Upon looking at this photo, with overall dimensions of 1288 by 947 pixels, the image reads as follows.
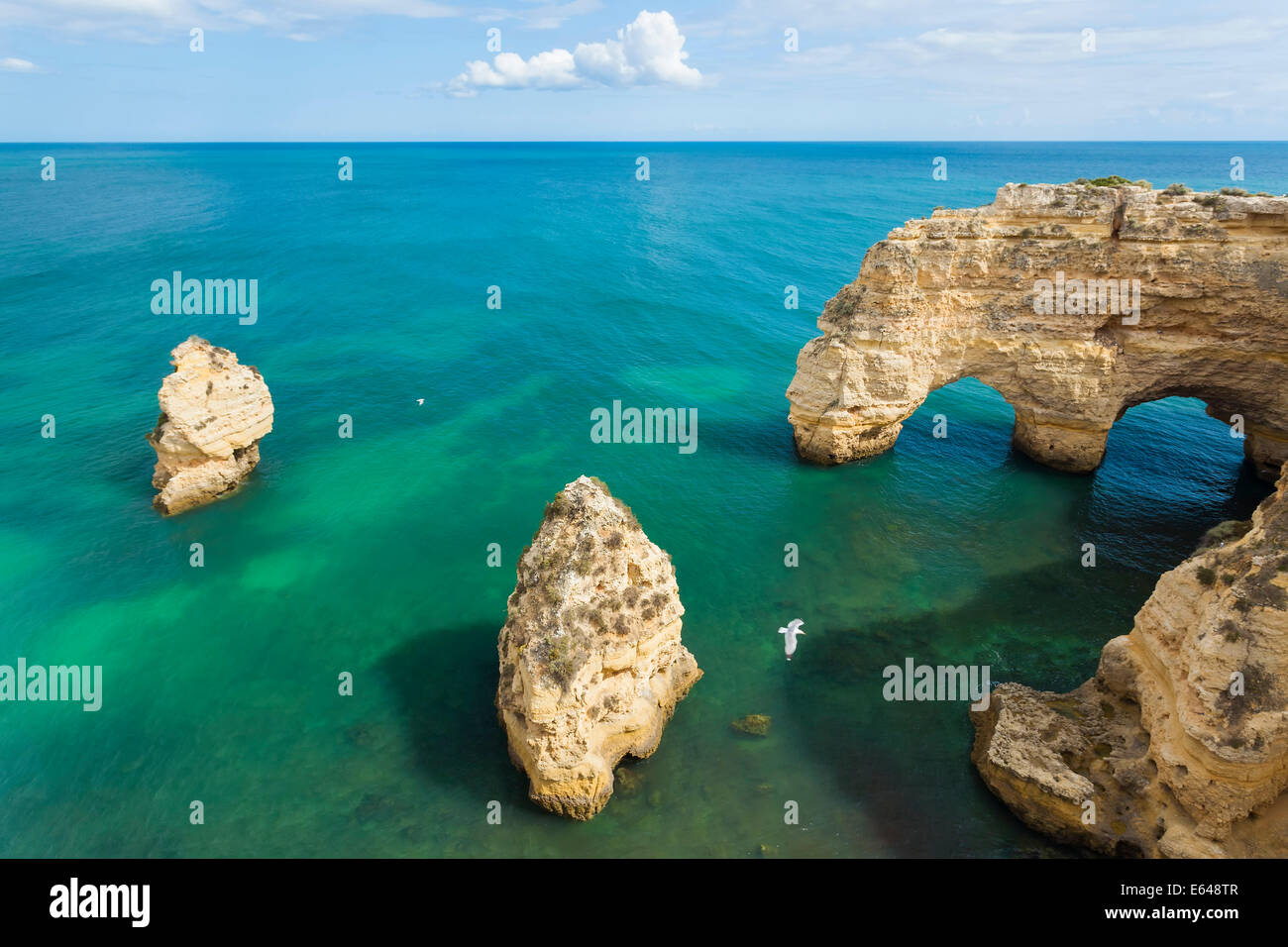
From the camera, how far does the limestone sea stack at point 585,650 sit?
60.8 ft

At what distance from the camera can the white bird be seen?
24891mm

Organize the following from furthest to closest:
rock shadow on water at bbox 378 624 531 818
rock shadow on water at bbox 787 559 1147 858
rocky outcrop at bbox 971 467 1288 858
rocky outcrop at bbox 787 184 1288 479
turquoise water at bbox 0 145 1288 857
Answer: rocky outcrop at bbox 787 184 1288 479
rock shadow on water at bbox 378 624 531 818
turquoise water at bbox 0 145 1288 857
rock shadow on water at bbox 787 559 1147 858
rocky outcrop at bbox 971 467 1288 858

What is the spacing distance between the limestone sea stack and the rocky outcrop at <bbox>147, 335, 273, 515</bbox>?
1997 centimetres

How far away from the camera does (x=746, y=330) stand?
56.7 meters

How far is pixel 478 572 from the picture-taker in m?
29.4

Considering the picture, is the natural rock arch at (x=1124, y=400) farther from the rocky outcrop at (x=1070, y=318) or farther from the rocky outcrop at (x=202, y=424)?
the rocky outcrop at (x=202, y=424)

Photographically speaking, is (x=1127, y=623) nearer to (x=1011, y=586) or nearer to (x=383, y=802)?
(x=1011, y=586)

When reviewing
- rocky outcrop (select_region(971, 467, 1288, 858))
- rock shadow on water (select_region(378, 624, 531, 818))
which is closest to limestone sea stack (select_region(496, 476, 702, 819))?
rock shadow on water (select_region(378, 624, 531, 818))

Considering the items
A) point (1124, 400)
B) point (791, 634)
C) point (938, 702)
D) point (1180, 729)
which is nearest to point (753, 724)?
point (791, 634)

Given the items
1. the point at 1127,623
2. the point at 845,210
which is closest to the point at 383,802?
the point at 1127,623

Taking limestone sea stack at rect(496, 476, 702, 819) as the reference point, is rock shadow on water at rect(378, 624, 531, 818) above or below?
below

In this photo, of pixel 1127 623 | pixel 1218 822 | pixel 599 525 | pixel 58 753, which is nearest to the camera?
pixel 1218 822

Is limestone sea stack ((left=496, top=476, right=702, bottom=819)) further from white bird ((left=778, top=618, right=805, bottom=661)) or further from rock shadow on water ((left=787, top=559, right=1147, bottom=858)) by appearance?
rock shadow on water ((left=787, top=559, right=1147, bottom=858))

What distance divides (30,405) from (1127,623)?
57.3 metres
